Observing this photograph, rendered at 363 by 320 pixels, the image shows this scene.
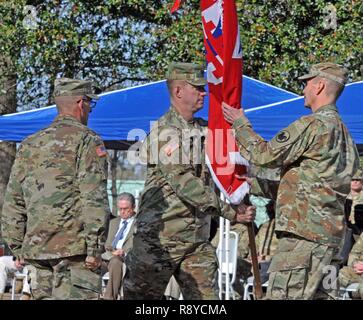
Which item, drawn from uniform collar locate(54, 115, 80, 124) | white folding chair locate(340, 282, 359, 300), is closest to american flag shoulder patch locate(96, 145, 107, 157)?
uniform collar locate(54, 115, 80, 124)

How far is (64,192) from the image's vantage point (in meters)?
7.07

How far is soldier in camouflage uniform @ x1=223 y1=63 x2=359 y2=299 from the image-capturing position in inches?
267

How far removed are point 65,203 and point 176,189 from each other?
33.4 inches

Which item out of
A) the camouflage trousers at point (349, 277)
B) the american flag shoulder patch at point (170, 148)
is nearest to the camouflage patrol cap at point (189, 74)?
the american flag shoulder patch at point (170, 148)

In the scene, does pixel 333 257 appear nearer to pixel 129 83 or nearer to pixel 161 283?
pixel 161 283

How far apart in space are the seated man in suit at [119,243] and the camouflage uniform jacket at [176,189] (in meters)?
4.75

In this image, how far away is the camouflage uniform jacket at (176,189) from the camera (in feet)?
24.3

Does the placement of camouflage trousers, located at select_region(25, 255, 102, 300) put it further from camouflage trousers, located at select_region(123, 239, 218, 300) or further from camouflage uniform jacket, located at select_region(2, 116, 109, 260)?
camouflage trousers, located at select_region(123, 239, 218, 300)

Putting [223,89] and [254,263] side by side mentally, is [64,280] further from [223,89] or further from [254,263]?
[223,89]

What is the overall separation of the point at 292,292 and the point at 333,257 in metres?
0.39

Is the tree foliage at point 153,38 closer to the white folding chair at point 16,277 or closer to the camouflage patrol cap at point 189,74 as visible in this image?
the white folding chair at point 16,277

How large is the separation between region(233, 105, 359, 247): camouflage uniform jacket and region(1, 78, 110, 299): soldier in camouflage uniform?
113 cm

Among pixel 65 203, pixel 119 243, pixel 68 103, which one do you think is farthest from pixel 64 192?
pixel 119 243

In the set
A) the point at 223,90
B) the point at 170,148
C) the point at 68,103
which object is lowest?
the point at 170,148
